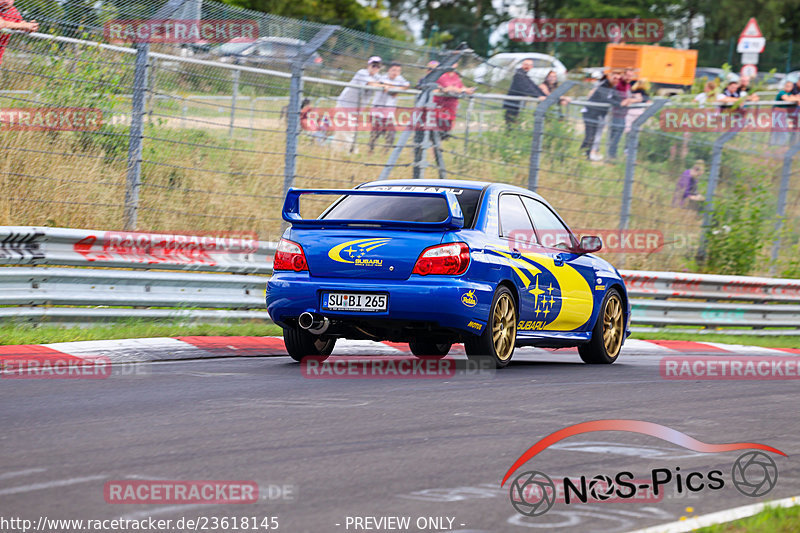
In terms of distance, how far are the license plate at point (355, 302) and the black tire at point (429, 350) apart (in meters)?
1.64

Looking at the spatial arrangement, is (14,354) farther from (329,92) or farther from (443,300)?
(329,92)

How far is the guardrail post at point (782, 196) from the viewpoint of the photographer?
19984mm

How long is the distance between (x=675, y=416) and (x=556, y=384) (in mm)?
1476

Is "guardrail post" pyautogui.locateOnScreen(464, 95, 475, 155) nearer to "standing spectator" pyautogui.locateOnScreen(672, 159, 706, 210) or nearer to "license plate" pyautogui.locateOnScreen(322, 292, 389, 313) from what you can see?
"standing spectator" pyautogui.locateOnScreen(672, 159, 706, 210)

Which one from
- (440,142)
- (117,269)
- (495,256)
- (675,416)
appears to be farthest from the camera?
(440,142)

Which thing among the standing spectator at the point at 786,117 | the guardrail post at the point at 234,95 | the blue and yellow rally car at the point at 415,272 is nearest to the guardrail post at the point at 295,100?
the guardrail post at the point at 234,95

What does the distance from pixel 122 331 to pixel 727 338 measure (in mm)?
9198

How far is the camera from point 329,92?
14188 mm

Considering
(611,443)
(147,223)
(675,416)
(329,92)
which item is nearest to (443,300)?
(675,416)

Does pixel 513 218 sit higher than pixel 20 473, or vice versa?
pixel 513 218

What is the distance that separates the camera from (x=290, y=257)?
30.0 feet

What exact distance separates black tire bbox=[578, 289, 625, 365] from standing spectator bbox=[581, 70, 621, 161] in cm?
617

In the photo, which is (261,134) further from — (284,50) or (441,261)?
(441,261)

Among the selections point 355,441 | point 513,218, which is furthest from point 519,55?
point 355,441
